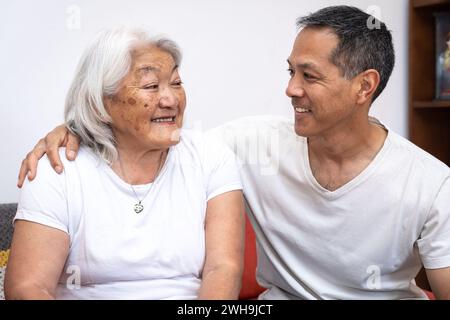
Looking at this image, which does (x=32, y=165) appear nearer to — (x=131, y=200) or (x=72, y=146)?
(x=72, y=146)

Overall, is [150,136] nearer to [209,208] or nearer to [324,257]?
[209,208]

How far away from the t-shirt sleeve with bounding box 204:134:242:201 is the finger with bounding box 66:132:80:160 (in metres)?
0.29

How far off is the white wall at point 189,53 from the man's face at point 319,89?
0.37 meters

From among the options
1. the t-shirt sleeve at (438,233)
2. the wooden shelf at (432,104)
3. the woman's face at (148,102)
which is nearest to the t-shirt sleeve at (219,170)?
the woman's face at (148,102)

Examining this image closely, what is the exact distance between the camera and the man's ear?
148cm

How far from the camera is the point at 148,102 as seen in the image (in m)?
1.31

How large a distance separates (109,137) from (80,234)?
23cm

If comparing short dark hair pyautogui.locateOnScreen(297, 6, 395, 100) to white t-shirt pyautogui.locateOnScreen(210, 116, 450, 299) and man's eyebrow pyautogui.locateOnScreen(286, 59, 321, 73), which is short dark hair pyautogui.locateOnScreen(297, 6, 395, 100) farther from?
white t-shirt pyautogui.locateOnScreen(210, 116, 450, 299)

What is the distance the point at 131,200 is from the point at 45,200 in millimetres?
186

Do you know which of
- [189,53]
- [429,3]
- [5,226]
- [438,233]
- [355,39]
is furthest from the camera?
[429,3]

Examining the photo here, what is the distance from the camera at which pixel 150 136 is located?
131 cm

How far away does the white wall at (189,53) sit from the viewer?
1.81m

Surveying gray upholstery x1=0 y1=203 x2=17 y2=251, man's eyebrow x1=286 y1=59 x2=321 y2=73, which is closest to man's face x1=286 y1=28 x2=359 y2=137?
man's eyebrow x1=286 y1=59 x2=321 y2=73

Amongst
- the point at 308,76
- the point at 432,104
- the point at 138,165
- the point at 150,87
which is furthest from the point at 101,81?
the point at 432,104
